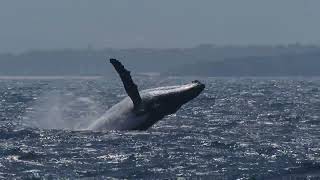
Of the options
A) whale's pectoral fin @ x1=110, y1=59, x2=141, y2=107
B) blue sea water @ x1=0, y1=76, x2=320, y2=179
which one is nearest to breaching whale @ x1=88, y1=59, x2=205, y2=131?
whale's pectoral fin @ x1=110, y1=59, x2=141, y2=107

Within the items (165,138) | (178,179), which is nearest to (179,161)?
(178,179)

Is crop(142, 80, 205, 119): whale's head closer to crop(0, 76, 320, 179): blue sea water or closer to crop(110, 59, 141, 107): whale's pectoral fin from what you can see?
crop(110, 59, 141, 107): whale's pectoral fin

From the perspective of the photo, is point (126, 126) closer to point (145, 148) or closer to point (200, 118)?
point (145, 148)

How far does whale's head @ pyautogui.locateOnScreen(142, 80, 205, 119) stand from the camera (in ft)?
91.8

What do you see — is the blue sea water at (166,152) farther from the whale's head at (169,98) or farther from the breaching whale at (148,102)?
the whale's head at (169,98)

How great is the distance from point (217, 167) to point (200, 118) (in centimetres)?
1950

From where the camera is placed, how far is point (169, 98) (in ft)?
92.6

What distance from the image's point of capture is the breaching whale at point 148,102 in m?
27.8

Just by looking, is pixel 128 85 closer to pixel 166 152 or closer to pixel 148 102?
pixel 148 102

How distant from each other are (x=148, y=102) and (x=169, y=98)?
64cm

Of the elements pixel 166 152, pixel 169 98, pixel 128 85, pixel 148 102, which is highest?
pixel 128 85

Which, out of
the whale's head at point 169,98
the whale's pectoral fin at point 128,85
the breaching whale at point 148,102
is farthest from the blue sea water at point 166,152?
the whale's pectoral fin at point 128,85

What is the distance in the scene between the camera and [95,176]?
812 inches

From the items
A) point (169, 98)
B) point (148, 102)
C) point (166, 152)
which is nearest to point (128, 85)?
point (148, 102)
